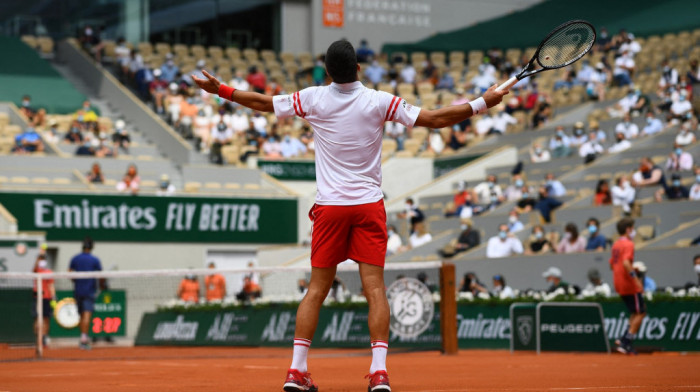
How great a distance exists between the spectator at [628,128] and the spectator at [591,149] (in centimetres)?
65

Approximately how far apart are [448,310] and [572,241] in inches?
264

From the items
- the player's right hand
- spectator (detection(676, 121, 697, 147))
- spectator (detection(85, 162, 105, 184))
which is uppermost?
the player's right hand

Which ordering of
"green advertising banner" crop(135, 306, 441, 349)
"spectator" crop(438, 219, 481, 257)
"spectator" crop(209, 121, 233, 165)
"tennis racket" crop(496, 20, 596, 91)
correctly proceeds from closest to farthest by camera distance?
"tennis racket" crop(496, 20, 596, 91)
"green advertising banner" crop(135, 306, 441, 349)
"spectator" crop(438, 219, 481, 257)
"spectator" crop(209, 121, 233, 165)

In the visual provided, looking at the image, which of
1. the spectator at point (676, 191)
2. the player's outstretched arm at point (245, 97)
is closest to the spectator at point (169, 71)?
the spectator at point (676, 191)

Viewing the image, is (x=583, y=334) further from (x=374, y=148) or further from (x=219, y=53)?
(x=219, y=53)

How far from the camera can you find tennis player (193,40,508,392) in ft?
24.1

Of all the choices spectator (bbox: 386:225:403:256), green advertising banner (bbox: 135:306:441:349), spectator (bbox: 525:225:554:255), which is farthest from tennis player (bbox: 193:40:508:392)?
spectator (bbox: 386:225:403:256)

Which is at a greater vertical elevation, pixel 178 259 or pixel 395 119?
pixel 395 119

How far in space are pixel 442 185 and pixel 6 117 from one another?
12513 mm

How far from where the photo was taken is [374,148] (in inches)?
293

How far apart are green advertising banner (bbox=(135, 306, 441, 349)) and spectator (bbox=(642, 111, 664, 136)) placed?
12.7m

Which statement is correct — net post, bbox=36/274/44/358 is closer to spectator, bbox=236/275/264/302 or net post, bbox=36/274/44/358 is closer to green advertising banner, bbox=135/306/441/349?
green advertising banner, bbox=135/306/441/349

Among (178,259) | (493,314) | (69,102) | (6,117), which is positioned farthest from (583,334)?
(69,102)

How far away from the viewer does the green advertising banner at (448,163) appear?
107 ft
